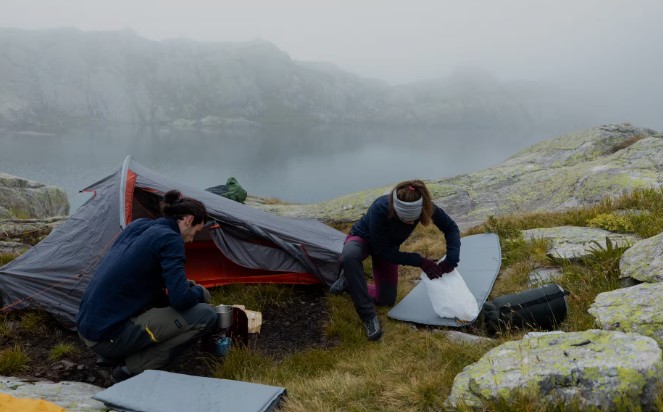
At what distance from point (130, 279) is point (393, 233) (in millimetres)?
2735

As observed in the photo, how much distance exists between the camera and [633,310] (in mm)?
3172

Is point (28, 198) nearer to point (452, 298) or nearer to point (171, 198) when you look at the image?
point (171, 198)

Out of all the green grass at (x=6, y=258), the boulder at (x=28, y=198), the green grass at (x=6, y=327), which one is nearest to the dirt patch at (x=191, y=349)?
the green grass at (x=6, y=327)

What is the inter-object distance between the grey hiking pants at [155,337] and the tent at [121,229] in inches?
70.2

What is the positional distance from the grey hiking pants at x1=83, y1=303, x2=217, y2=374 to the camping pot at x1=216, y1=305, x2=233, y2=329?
0.19 meters

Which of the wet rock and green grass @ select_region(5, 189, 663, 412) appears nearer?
the wet rock

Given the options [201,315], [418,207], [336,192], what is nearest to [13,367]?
[201,315]

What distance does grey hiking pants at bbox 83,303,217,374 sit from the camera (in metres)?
3.79

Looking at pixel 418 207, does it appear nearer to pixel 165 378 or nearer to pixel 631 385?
pixel 631 385

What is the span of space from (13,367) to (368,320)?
11.8 ft

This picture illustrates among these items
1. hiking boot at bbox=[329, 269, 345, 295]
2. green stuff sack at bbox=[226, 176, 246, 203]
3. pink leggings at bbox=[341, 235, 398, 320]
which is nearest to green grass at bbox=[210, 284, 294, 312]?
hiking boot at bbox=[329, 269, 345, 295]

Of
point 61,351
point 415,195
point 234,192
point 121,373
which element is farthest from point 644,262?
point 234,192

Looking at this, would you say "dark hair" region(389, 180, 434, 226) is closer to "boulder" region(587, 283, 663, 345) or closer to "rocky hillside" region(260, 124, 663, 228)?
"boulder" region(587, 283, 663, 345)

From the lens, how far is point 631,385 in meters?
2.27
